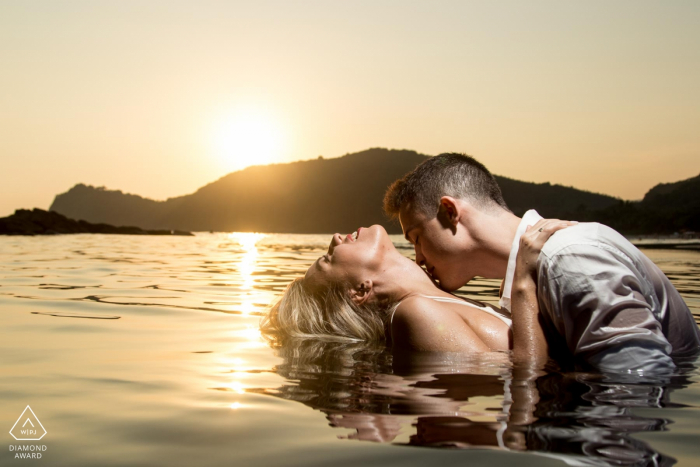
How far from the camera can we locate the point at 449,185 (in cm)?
416

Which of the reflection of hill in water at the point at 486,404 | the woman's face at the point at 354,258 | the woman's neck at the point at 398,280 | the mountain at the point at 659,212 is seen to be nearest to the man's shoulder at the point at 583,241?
the reflection of hill in water at the point at 486,404

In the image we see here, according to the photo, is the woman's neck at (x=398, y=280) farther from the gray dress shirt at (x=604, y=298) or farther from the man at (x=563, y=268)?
the gray dress shirt at (x=604, y=298)

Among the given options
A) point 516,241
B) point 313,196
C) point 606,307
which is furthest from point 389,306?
point 313,196

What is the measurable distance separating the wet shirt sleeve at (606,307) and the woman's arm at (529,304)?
0.69 ft

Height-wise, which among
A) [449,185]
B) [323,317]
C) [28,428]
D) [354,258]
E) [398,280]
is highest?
[449,185]

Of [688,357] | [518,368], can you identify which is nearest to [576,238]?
[518,368]

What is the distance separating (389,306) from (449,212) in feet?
3.26

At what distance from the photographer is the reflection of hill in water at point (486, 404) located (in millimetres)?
2035

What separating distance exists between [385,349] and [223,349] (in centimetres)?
127

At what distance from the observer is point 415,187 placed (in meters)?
4.29

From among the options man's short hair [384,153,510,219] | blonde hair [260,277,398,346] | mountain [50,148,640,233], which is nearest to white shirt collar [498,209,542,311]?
man's short hair [384,153,510,219]

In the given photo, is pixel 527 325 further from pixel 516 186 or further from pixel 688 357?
pixel 516 186

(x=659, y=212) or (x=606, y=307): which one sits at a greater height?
(x=659, y=212)

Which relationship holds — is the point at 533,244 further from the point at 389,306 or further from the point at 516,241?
the point at 389,306
